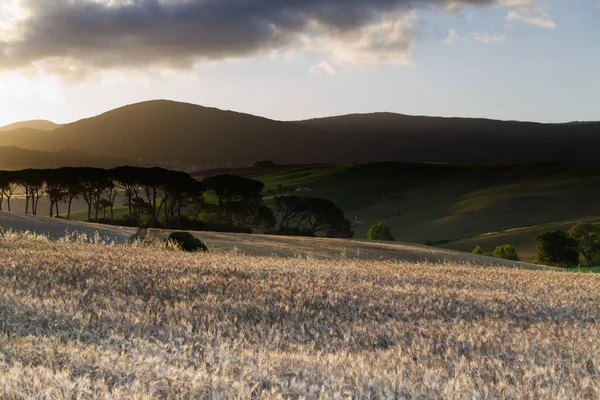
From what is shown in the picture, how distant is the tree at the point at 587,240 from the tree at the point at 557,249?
3.22ft

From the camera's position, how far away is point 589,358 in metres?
5.29

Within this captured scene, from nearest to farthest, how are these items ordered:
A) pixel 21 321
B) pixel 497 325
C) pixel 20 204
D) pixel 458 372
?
pixel 458 372 → pixel 21 321 → pixel 497 325 → pixel 20 204

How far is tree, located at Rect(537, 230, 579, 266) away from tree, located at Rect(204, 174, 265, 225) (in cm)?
4924

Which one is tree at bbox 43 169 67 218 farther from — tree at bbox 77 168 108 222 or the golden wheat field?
the golden wheat field

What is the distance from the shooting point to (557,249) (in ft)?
278

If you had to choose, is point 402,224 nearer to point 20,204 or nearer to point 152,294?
point 20,204

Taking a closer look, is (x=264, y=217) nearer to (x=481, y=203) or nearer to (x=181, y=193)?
(x=181, y=193)

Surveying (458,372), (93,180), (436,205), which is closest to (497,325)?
(458,372)

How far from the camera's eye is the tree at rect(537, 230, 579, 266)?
8481 centimetres

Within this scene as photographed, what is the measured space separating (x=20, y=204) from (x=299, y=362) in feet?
498

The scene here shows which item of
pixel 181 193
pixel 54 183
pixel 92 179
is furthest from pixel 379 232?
pixel 54 183

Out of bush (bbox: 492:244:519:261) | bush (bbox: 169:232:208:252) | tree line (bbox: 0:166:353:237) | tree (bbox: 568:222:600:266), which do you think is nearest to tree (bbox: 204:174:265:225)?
tree line (bbox: 0:166:353:237)

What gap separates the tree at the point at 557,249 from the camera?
3339 inches

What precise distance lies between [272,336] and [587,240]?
89376 millimetres
